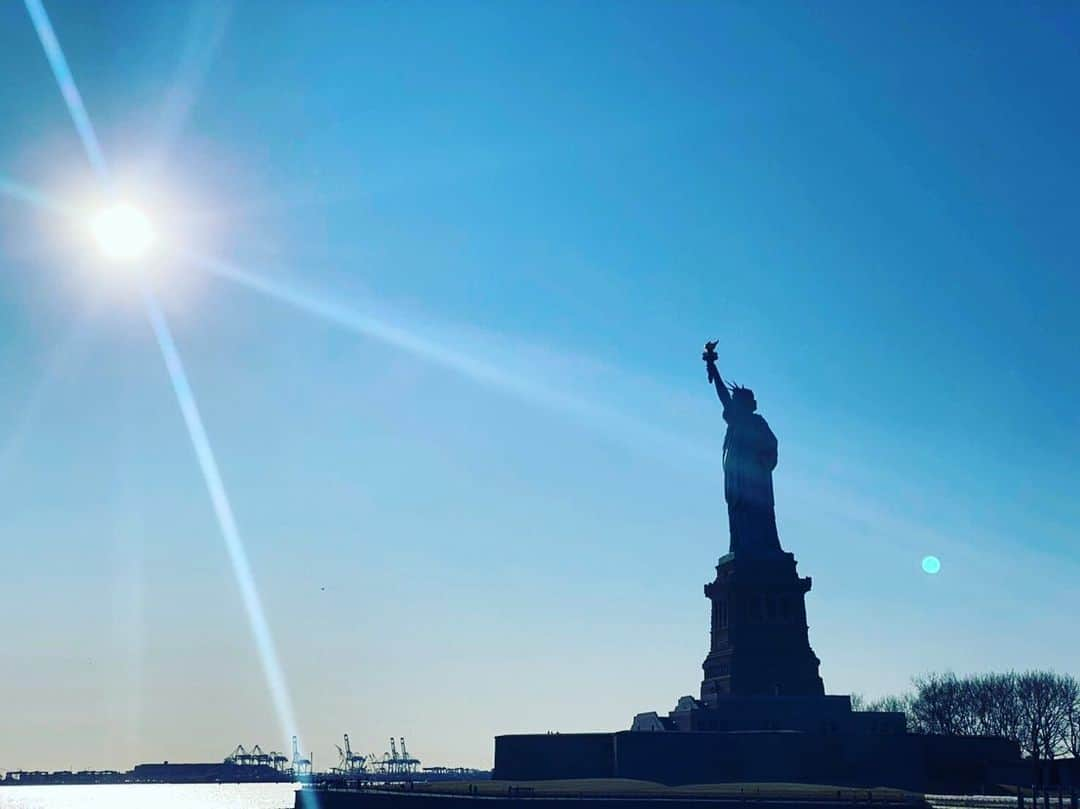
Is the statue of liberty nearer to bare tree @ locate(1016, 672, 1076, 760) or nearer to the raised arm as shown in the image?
the raised arm

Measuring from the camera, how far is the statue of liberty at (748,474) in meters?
98.3

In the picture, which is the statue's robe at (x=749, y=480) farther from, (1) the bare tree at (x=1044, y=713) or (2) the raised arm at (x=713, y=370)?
(1) the bare tree at (x=1044, y=713)

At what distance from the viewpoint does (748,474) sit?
99.5 meters

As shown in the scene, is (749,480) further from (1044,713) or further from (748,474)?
(1044,713)

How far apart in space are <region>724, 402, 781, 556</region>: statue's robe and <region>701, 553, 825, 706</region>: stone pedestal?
2087mm

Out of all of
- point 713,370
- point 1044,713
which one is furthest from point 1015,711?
point 713,370

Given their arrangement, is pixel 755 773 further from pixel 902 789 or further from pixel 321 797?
pixel 321 797

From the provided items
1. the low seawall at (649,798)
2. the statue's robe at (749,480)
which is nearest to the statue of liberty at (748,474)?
the statue's robe at (749,480)

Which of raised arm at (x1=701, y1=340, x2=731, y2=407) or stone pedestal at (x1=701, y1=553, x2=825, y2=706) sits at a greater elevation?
raised arm at (x1=701, y1=340, x2=731, y2=407)

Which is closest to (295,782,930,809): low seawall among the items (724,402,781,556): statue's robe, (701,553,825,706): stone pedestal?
(701,553,825,706): stone pedestal

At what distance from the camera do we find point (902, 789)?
78875mm

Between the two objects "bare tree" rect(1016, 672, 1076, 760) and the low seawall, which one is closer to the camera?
the low seawall

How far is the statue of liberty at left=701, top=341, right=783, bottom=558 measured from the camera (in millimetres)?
98312

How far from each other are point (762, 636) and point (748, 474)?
13641 mm
